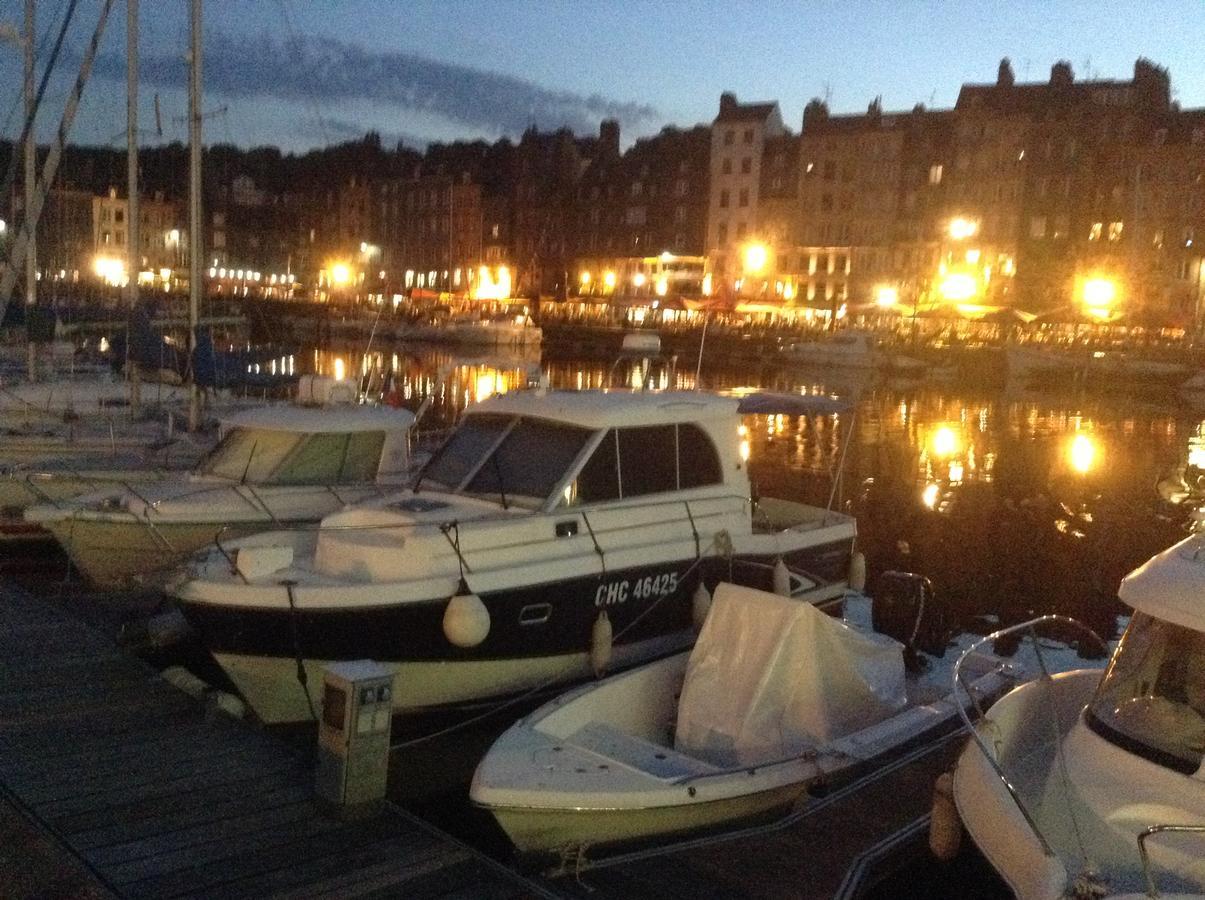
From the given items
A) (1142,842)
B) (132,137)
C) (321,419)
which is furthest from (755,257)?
(1142,842)

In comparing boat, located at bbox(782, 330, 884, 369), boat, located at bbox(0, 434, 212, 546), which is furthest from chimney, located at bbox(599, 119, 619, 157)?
boat, located at bbox(0, 434, 212, 546)

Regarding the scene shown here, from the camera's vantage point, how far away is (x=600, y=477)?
1074 cm

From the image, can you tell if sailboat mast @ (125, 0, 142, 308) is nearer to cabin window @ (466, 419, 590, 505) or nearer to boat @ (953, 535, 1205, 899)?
cabin window @ (466, 419, 590, 505)

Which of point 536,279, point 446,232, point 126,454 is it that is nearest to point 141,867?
point 126,454

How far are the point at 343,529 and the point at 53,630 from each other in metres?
2.97

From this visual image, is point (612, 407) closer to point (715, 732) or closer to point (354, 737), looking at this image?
point (715, 732)

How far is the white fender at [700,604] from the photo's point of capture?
1104cm

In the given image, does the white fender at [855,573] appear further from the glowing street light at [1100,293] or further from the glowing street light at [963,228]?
the glowing street light at [963,228]

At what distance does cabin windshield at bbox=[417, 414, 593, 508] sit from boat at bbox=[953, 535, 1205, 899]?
521cm

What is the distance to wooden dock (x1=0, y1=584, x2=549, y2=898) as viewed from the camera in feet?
20.3

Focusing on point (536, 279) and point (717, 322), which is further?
point (536, 279)

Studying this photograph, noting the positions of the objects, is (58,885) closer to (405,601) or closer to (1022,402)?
(405,601)

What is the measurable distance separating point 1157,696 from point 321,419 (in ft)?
33.7

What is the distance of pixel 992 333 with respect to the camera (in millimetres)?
66688
